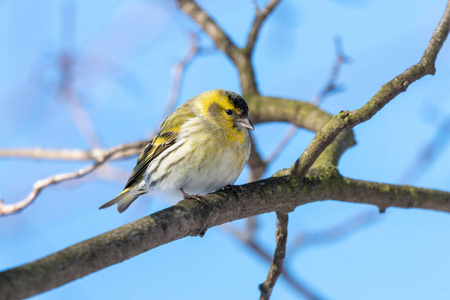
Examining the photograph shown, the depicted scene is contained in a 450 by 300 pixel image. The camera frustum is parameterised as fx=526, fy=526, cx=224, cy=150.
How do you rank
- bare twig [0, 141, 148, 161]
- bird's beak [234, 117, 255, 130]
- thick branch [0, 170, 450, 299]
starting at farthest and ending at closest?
bare twig [0, 141, 148, 161], bird's beak [234, 117, 255, 130], thick branch [0, 170, 450, 299]

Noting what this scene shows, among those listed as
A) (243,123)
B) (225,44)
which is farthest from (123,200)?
(225,44)

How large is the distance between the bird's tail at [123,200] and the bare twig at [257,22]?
1.85m

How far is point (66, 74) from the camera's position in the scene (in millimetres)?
4875

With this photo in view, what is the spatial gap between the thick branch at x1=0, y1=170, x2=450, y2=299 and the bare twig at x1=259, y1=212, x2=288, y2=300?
0.37 ft

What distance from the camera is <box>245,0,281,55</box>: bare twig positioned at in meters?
4.66

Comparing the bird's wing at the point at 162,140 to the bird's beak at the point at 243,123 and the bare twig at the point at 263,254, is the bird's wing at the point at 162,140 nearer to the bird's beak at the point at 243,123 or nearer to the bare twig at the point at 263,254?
the bird's beak at the point at 243,123

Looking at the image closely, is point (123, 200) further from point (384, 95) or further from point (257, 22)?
point (384, 95)

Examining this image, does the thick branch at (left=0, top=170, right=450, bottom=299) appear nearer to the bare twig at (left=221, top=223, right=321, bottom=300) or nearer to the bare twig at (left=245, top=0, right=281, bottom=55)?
the bare twig at (left=221, top=223, right=321, bottom=300)

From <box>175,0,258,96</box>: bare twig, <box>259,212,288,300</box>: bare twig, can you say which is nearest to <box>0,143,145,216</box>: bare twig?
<box>259,212,288,300</box>: bare twig

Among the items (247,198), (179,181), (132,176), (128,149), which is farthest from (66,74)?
(247,198)

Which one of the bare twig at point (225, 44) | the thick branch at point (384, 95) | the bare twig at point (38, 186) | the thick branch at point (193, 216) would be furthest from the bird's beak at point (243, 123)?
the bare twig at point (225, 44)

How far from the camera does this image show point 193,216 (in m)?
2.43

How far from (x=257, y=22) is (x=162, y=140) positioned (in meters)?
1.68

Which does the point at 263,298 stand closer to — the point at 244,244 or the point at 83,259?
the point at 83,259
